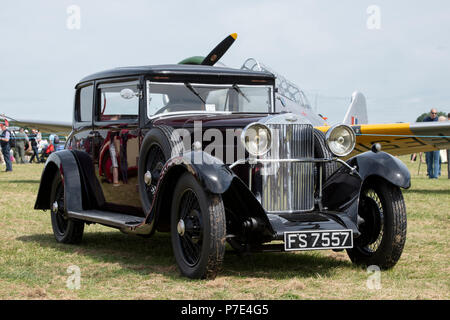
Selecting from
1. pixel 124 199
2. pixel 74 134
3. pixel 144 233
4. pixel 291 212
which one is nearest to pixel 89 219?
pixel 124 199

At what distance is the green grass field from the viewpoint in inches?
162

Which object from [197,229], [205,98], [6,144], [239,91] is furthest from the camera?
[6,144]

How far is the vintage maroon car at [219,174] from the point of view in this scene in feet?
14.7

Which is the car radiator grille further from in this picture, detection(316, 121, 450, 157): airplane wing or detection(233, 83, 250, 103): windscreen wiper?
detection(316, 121, 450, 157): airplane wing

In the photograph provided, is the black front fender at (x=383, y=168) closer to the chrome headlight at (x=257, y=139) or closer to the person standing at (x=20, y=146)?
the chrome headlight at (x=257, y=139)

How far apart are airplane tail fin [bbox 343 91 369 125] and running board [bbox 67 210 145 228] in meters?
14.9

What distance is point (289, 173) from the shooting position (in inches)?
193

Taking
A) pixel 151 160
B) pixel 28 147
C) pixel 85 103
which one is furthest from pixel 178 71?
pixel 28 147

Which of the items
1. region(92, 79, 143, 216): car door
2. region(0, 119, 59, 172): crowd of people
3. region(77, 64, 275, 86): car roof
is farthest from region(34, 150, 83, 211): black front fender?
region(0, 119, 59, 172): crowd of people

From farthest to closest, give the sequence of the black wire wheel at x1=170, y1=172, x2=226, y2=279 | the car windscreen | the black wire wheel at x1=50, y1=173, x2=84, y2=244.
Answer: the black wire wheel at x1=50, y1=173, x2=84, y2=244 < the car windscreen < the black wire wheel at x1=170, y1=172, x2=226, y2=279

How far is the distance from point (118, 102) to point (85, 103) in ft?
2.87
